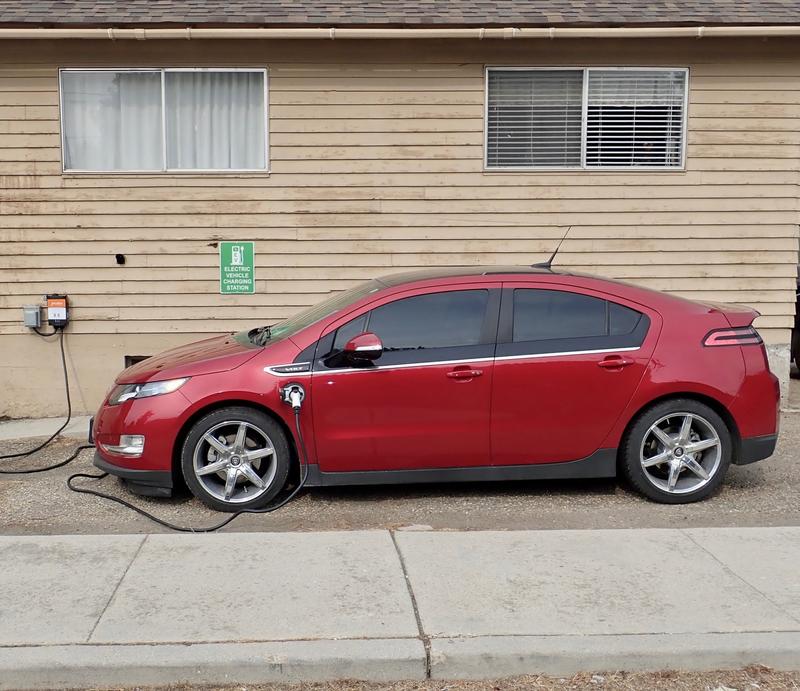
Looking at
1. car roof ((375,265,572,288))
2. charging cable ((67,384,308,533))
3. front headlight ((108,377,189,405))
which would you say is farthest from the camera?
car roof ((375,265,572,288))

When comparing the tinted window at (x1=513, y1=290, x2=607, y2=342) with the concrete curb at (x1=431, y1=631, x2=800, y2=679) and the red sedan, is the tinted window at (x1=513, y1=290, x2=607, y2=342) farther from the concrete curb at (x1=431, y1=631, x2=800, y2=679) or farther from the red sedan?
the concrete curb at (x1=431, y1=631, x2=800, y2=679)

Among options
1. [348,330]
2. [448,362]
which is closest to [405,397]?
[448,362]

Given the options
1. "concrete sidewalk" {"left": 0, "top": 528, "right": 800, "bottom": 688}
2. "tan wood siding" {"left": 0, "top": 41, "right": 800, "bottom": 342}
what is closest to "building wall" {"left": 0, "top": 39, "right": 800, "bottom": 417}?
"tan wood siding" {"left": 0, "top": 41, "right": 800, "bottom": 342}

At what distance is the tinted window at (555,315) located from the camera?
225 inches

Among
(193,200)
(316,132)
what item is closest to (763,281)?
(316,132)

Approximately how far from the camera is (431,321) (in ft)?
18.7

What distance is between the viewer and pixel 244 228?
9016 millimetres

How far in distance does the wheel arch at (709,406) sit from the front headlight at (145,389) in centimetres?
291

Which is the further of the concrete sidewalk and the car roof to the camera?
the car roof

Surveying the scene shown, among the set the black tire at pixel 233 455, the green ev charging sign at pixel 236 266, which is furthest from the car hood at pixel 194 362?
the green ev charging sign at pixel 236 266

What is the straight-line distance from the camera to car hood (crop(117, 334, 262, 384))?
5.59 meters

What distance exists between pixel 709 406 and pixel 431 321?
1930mm

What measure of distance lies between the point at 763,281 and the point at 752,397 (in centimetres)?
400

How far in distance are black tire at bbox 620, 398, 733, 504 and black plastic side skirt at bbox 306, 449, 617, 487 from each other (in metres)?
0.12
